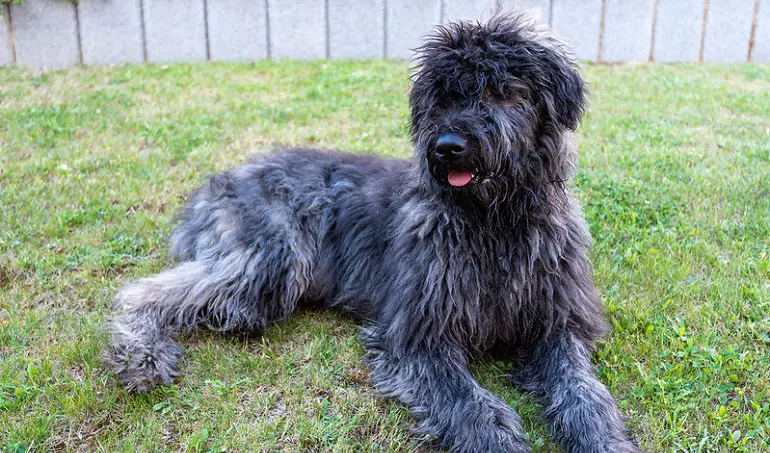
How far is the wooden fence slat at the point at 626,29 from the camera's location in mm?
11617

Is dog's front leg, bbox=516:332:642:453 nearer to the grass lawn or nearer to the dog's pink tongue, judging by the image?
the grass lawn

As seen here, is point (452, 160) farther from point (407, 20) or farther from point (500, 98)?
point (407, 20)

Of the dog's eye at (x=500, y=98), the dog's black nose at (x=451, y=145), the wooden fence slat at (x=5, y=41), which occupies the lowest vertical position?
the dog's black nose at (x=451, y=145)

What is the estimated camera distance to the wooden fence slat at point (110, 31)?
35.1 ft

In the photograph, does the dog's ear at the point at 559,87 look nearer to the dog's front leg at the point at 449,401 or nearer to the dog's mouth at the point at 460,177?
the dog's mouth at the point at 460,177

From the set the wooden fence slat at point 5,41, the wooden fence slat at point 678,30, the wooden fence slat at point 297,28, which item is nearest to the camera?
the wooden fence slat at point 5,41

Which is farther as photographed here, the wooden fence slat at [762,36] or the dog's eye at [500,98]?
the wooden fence slat at [762,36]

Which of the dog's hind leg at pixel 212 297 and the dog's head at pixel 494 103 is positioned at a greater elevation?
the dog's head at pixel 494 103

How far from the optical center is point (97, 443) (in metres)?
3.07

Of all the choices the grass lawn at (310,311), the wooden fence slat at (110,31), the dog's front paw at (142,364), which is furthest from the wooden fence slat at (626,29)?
the dog's front paw at (142,364)

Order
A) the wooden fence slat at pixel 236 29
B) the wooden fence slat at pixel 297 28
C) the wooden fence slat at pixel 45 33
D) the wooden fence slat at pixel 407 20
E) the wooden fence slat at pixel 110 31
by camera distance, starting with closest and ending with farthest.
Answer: the wooden fence slat at pixel 45 33
the wooden fence slat at pixel 110 31
the wooden fence slat at pixel 236 29
the wooden fence slat at pixel 297 28
the wooden fence slat at pixel 407 20

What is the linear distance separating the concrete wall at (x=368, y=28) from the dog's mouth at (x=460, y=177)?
8292 mm

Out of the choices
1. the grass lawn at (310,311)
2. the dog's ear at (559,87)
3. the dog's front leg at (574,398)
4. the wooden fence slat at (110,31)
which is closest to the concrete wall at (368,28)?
the wooden fence slat at (110,31)

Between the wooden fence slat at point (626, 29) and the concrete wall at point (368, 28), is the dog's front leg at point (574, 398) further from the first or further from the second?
the wooden fence slat at point (626, 29)
